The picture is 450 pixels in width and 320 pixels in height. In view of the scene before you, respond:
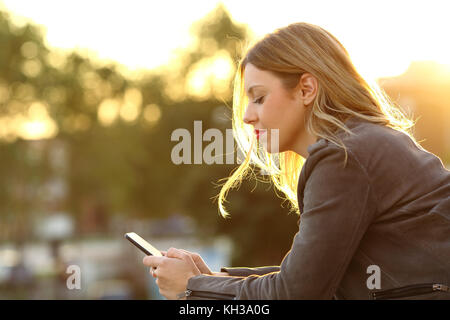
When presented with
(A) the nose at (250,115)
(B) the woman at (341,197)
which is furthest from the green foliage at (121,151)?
(B) the woman at (341,197)

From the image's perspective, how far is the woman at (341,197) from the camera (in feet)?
6.58

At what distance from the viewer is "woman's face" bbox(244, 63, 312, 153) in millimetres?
2381

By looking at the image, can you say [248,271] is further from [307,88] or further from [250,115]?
[307,88]

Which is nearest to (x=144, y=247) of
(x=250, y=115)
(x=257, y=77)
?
(x=250, y=115)

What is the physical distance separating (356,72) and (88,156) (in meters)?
39.5

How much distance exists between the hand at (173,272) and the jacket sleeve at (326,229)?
0.31m

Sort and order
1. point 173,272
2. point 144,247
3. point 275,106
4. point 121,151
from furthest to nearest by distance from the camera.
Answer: point 121,151
point 144,247
point 275,106
point 173,272

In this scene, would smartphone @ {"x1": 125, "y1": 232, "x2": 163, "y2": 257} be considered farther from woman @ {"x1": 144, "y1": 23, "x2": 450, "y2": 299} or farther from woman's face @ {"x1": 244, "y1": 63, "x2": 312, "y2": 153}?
woman's face @ {"x1": 244, "y1": 63, "x2": 312, "y2": 153}

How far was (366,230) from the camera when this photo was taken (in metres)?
2.10

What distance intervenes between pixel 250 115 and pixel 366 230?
2.10 ft

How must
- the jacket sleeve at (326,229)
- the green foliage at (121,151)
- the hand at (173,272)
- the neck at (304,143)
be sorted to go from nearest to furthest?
the jacket sleeve at (326,229)
the hand at (173,272)
the neck at (304,143)
the green foliage at (121,151)

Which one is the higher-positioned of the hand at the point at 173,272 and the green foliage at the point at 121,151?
the green foliage at the point at 121,151

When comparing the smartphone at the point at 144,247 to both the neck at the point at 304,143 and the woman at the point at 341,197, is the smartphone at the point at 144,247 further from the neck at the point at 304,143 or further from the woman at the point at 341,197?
the neck at the point at 304,143
